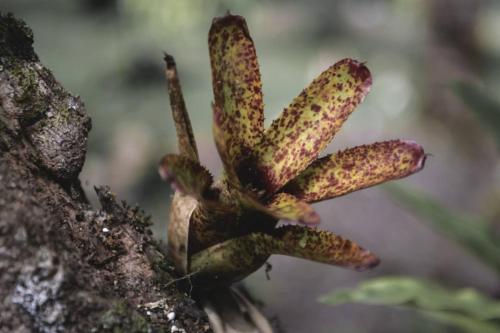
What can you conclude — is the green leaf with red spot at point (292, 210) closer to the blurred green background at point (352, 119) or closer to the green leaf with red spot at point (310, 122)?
the green leaf with red spot at point (310, 122)

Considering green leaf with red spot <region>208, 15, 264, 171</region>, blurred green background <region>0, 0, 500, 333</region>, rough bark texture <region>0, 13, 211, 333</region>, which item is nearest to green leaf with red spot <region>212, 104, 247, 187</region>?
green leaf with red spot <region>208, 15, 264, 171</region>

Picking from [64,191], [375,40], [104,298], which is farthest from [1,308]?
[375,40]

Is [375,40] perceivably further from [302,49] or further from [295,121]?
[295,121]

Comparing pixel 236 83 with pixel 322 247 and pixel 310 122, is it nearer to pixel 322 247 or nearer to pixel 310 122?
pixel 310 122

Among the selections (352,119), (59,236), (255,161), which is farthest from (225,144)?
(352,119)

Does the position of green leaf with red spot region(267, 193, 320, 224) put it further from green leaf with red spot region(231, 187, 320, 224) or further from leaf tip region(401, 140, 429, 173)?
leaf tip region(401, 140, 429, 173)

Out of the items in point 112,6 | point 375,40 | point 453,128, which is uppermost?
point 112,6

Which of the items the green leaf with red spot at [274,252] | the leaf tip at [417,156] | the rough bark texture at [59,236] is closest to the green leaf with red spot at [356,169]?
the leaf tip at [417,156]

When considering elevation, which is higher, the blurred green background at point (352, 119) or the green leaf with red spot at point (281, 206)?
the blurred green background at point (352, 119)
